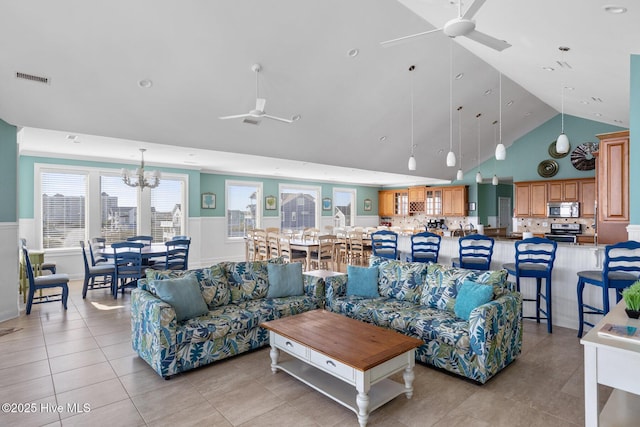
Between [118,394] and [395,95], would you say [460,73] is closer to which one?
[395,95]

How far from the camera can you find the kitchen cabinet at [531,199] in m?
9.18

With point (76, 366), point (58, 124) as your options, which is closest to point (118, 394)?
point (76, 366)

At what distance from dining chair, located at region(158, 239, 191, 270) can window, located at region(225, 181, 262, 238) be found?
3637 millimetres

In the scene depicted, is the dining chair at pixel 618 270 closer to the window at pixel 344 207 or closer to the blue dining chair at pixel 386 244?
the blue dining chair at pixel 386 244

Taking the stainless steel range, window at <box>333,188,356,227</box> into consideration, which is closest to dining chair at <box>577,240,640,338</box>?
the stainless steel range

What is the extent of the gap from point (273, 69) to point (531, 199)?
798cm

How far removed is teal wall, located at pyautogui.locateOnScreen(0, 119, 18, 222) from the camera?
4.62m

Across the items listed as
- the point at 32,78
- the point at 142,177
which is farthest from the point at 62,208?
the point at 32,78

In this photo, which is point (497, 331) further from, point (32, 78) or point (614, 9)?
point (32, 78)

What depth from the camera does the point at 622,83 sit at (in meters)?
4.61

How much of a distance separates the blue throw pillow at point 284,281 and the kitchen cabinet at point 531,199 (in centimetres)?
775

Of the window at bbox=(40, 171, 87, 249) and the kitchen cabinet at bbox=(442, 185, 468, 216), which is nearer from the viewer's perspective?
the window at bbox=(40, 171, 87, 249)

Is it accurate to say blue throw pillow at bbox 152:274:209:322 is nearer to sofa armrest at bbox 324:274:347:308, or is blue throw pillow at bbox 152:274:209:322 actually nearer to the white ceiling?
sofa armrest at bbox 324:274:347:308

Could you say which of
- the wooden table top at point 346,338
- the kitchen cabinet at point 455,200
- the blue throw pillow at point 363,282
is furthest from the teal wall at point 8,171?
the kitchen cabinet at point 455,200
